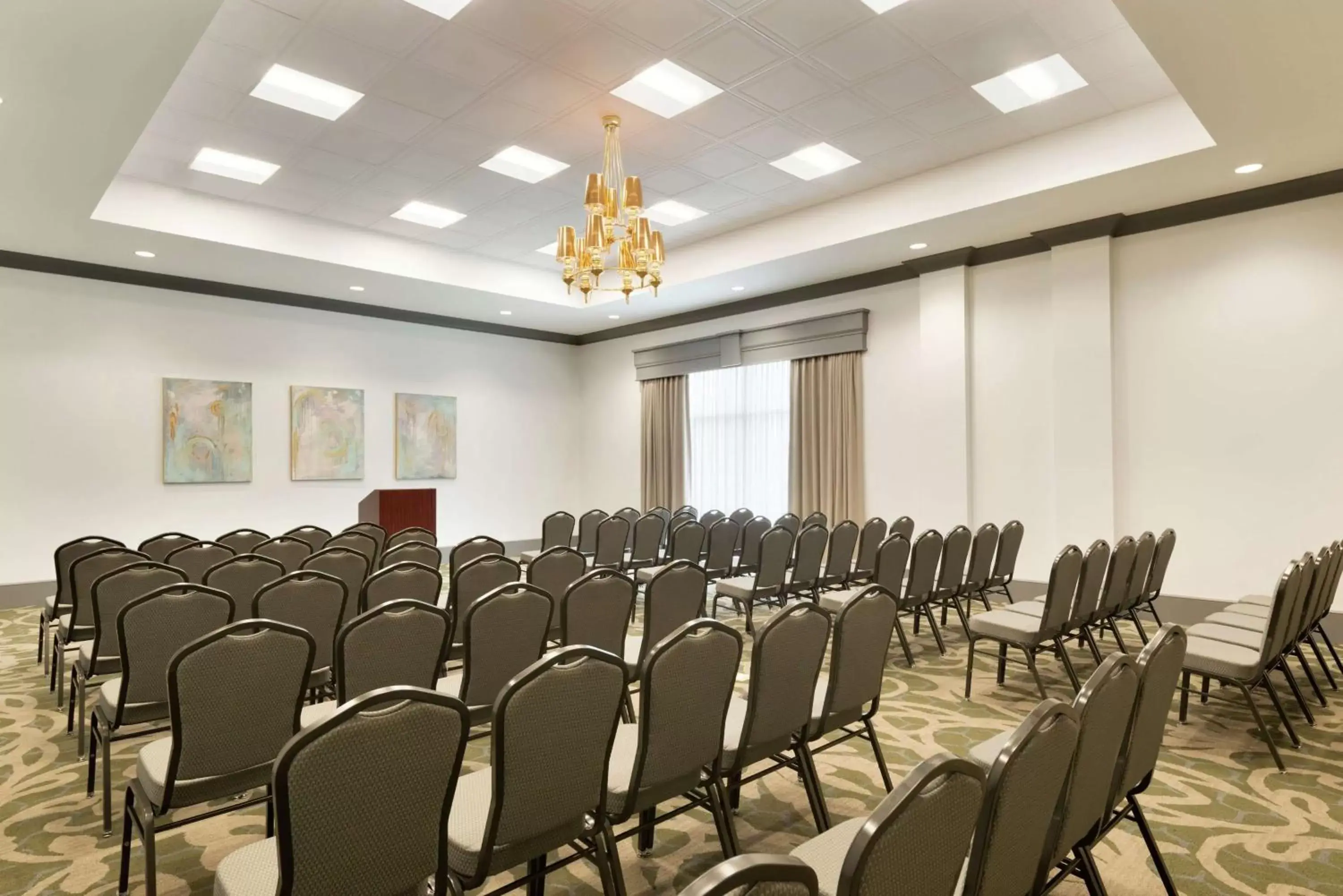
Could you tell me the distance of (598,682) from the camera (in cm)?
195

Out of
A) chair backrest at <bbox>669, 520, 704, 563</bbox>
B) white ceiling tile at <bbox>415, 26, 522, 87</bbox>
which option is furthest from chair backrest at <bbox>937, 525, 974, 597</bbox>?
white ceiling tile at <bbox>415, 26, 522, 87</bbox>

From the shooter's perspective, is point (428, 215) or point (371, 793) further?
point (428, 215)

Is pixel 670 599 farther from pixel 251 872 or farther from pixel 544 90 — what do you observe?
pixel 544 90

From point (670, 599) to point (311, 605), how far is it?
63.0 inches

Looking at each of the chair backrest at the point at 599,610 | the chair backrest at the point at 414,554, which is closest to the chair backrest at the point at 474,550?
the chair backrest at the point at 414,554

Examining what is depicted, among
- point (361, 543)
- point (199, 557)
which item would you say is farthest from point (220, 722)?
point (361, 543)

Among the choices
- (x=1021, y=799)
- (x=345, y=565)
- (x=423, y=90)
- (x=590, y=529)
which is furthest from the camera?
(x=590, y=529)

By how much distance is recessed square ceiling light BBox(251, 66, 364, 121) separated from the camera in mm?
5117

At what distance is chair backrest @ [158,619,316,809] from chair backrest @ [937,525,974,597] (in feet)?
14.3

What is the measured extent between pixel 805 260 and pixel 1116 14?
4.10 metres

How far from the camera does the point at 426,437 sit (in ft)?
35.6

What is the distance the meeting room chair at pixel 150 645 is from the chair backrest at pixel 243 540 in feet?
7.93

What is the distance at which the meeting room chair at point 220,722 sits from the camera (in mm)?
2156

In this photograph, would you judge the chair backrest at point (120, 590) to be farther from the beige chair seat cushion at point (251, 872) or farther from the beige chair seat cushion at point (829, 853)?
the beige chair seat cushion at point (829, 853)
